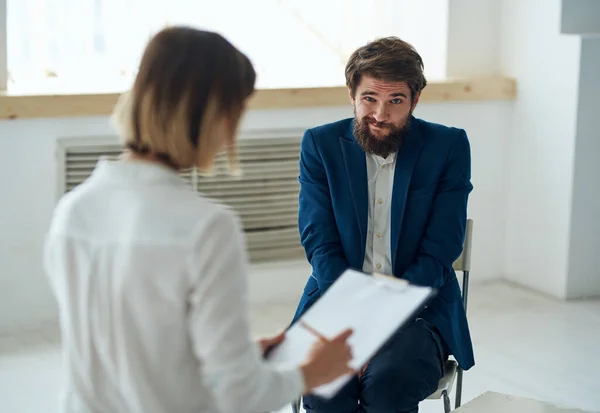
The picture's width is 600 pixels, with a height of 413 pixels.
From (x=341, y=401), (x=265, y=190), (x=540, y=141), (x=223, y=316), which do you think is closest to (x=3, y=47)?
(x=265, y=190)

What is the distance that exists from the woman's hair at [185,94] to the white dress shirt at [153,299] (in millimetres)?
57

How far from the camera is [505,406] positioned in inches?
83.0

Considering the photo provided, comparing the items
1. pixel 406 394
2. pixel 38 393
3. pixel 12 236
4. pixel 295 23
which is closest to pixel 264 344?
pixel 406 394

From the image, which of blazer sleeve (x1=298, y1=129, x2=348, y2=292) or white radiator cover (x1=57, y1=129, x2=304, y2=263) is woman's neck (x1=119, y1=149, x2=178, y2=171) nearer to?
blazer sleeve (x1=298, y1=129, x2=348, y2=292)

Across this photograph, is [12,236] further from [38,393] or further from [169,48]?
[169,48]

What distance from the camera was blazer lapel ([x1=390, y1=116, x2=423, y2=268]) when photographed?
8.26 feet

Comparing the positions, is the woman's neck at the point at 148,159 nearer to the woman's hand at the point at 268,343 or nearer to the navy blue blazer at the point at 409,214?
the woman's hand at the point at 268,343

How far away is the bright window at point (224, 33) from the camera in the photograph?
4.20 meters

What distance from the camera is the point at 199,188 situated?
4266 millimetres

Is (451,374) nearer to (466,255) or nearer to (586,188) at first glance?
(466,255)

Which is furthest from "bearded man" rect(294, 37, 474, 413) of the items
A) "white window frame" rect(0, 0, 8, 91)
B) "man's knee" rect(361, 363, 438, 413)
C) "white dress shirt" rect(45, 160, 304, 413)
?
"white window frame" rect(0, 0, 8, 91)

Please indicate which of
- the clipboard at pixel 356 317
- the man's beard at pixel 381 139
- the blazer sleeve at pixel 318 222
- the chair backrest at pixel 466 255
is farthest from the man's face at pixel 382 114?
the clipboard at pixel 356 317

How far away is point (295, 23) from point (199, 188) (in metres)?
1.06

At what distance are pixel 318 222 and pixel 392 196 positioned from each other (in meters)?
0.21
